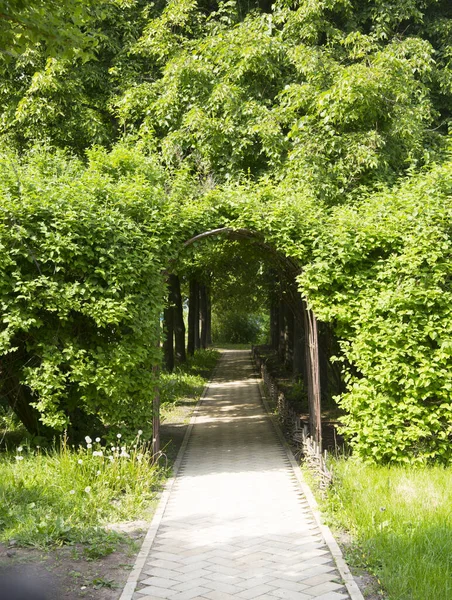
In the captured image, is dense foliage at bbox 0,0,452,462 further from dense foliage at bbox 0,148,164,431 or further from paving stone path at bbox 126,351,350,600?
paving stone path at bbox 126,351,350,600

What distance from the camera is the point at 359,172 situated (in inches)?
576

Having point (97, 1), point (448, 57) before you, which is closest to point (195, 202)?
point (97, 1)

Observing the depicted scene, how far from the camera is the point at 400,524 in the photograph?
22.7ft

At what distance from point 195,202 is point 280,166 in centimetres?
405

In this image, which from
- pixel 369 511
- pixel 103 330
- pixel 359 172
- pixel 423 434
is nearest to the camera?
pixel 369 511

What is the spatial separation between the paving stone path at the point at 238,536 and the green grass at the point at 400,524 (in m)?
0.36

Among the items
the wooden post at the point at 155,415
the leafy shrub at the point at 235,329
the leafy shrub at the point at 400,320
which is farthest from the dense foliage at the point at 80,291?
the leafy shrub at the point at 235,329

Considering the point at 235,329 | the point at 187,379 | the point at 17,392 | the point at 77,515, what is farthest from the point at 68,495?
the point at 235,329

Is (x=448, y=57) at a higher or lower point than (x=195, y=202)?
higher

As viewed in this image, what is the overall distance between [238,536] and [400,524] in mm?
1617

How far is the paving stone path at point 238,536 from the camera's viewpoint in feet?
19.7

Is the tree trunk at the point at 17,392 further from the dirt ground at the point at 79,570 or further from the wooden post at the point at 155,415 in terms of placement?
the dirt ground at the point at 79,570

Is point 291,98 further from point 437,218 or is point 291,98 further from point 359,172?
point 437,218

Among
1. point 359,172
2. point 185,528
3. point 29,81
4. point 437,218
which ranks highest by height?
point 29,81
